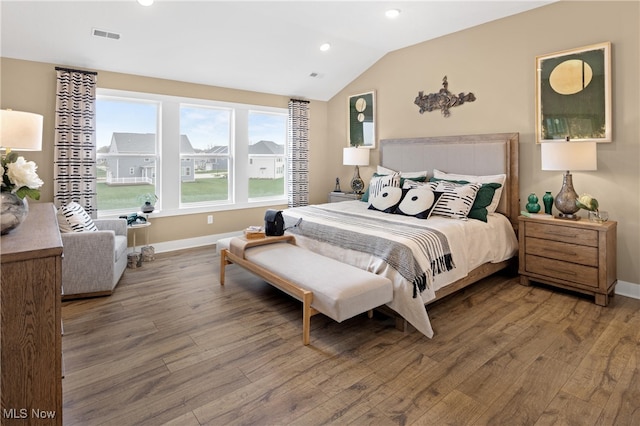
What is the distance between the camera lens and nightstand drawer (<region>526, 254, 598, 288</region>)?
314 cm

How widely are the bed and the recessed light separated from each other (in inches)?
62.1

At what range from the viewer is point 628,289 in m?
3.36

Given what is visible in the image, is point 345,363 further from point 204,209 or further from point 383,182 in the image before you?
point 204,209

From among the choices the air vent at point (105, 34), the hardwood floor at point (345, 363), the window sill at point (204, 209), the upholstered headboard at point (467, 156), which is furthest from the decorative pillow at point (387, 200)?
the air vent at point (105, 34)

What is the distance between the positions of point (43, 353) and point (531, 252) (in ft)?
12.6

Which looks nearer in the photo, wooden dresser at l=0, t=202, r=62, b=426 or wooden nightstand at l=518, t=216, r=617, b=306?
wooden dresser at l=0, t=202, r=62, b=426

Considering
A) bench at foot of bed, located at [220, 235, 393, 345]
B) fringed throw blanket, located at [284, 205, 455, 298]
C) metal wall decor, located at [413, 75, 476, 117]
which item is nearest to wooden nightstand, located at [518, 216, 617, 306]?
fringed throw blanket, located at [284, 205, 455, 298]

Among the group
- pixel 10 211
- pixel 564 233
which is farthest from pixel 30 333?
pixel 564 233

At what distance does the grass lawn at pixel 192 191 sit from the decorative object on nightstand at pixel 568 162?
13.3 ft

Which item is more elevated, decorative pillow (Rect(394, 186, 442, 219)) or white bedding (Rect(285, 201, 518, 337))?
decorative pillow (Rect(394, 186, 442, 219))

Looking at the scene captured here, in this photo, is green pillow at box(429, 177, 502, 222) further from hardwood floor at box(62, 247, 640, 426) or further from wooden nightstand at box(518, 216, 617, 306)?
hardwood floor at box(62, 247, 640, 426)

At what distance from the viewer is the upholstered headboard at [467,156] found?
13.1 ft

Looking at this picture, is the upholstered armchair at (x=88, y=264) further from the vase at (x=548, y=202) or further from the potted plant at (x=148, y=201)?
the vase at (x=548, y=202)

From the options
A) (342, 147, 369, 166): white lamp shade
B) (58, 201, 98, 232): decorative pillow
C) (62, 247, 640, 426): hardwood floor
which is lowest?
(62, 247, 640, 426): hardwood floor
